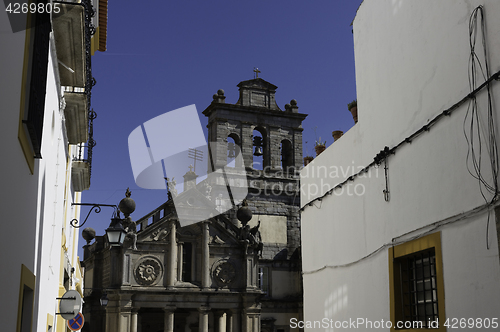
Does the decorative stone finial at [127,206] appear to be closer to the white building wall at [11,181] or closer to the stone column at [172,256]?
the stone column at [172,256]

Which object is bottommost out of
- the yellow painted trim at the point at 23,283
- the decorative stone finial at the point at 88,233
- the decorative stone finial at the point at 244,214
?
the yellow painted trim at the point at 23,283

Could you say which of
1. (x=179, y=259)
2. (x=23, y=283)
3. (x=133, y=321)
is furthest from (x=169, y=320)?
(x=23, y=283)

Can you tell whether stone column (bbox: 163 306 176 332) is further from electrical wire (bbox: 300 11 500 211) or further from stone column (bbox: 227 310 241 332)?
electrical wire (bbox: 300 11 500 211)

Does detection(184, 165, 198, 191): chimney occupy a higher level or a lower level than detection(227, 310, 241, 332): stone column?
higher

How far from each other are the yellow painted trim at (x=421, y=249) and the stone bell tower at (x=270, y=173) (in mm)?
22511

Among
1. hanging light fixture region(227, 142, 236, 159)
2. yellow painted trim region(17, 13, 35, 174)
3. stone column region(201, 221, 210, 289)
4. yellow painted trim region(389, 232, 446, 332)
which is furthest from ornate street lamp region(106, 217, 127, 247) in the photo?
hanging light fixture region(227, 142, 236, 159)

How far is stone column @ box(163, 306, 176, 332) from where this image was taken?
25625 mm

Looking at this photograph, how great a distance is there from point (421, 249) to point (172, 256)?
21.1 m

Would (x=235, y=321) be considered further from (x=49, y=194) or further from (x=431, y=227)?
(x=431, y=227)

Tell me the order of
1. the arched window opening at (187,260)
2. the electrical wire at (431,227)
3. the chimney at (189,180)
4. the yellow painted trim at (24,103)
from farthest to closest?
the chimney at (189,180) → the arched window opening at (187,260) → the electrical wire at (431,227) → the yellow painted trim at (24,103)

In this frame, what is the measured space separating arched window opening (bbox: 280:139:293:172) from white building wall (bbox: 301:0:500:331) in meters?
20.3

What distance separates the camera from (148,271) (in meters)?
26.8

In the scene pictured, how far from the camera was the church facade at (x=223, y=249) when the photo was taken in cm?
2656

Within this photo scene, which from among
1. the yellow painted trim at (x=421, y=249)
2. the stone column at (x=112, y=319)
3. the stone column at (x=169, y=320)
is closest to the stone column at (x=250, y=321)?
the stone column at (x=169, y=320)
